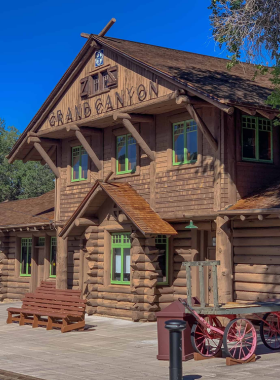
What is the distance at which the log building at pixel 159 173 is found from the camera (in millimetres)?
15953

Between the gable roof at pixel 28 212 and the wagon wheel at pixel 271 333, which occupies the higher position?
the gable roof at pixel 28 212

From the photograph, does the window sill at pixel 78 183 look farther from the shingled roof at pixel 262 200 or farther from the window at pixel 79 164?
the shingled roof at pixel 262 200

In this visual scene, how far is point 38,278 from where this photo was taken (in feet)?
82.7

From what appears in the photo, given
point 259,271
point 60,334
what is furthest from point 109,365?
point 259,271

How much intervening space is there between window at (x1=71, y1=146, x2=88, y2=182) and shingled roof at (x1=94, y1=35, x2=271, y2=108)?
411 cm

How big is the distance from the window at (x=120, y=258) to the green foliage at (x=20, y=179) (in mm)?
28011

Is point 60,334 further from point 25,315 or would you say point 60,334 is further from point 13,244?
point 13,244

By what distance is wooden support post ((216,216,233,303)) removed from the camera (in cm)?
1584

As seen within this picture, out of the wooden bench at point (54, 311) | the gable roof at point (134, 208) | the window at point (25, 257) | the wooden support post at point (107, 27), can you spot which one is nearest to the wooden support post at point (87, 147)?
the gable roof at point (134, 208)

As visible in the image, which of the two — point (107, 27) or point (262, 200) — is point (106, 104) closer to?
point (107, 27)

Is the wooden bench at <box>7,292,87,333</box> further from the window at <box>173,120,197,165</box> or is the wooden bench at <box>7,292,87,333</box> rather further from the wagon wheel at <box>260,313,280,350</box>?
the wagon wheel at <box>260,313,280,350</box>

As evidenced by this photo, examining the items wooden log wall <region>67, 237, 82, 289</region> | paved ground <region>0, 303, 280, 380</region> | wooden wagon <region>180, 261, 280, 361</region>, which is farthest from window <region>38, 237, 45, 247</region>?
wooden wagon <region>180, 261, 280, 361</region>

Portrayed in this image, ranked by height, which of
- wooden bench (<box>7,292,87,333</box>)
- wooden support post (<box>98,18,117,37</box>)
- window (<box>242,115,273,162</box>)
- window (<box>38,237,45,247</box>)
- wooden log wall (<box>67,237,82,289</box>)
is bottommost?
wooden bench (<box>7,292,87,333</box>)

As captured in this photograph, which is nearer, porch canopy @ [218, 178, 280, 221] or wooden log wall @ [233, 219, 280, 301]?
porch canopy @ [218, 178, 280, 221]
